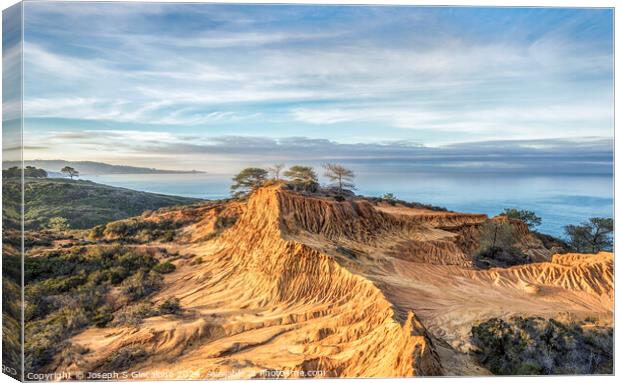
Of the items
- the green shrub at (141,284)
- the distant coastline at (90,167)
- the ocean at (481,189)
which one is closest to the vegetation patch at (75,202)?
the distant coastline at (90,167)

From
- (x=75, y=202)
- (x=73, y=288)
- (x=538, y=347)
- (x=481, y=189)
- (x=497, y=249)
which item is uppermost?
(x=481, y=189)

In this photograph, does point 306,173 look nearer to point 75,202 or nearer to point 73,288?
point 73,288

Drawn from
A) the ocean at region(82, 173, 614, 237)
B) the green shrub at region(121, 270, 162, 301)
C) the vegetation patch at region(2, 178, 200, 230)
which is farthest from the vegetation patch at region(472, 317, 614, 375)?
the vegetation patch at region(2, 178, 200, 230)

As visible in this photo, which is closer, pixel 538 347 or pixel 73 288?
pixel 538 347

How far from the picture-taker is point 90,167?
974cm

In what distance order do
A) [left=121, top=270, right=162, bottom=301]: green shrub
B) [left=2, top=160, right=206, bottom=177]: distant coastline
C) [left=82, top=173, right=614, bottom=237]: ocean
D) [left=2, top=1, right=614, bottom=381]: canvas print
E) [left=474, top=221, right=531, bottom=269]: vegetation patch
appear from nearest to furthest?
1. [left=2, top=1, right=614, bottom=381]: canvas print
2. [left=2, top=160, right=206, bottom=177]: distant coastline
3. [left=121, top=270, right=162, bottom=301]: green shrub
4. [left=82, top=173, right=614, bottom=237]: ocean
5. [left=474, top=221, right=531, bottom=269]: vegetation patch

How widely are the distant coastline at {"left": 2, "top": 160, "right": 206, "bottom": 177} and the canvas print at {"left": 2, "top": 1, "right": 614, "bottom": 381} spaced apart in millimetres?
42

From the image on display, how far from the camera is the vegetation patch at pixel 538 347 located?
8812 mm

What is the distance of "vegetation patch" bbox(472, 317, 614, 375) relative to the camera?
28.9 feet

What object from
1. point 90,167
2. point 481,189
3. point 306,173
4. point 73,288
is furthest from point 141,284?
point 481,189

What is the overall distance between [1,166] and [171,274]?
12.4ft

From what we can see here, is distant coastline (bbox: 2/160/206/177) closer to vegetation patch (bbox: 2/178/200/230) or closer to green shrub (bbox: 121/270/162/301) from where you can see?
vegetation patch (bbox: 2/178/200/230)

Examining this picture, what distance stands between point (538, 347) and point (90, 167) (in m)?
9.13

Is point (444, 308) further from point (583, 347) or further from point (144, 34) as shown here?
point (144, 34)
